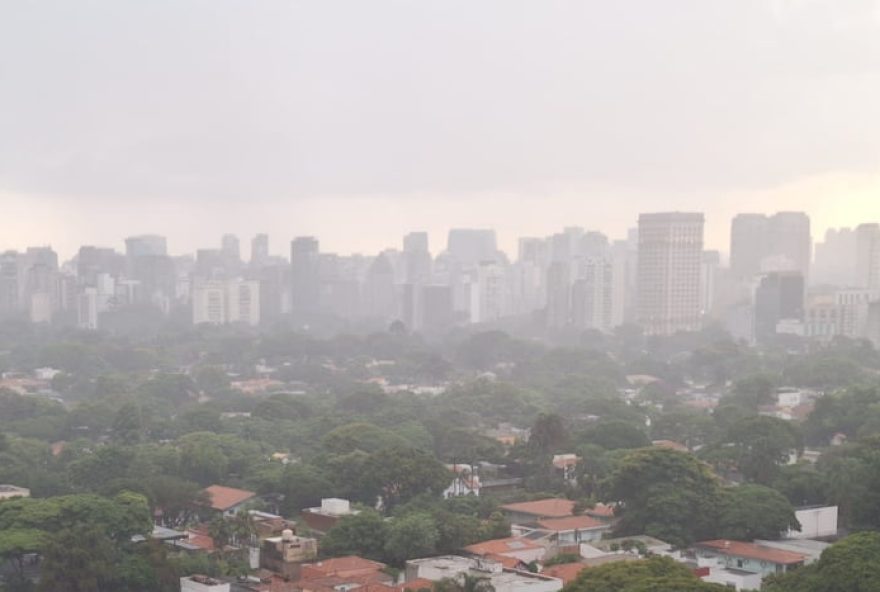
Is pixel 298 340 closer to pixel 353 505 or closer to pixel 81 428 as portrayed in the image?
pixel 81 428

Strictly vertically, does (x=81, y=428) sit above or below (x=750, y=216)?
below

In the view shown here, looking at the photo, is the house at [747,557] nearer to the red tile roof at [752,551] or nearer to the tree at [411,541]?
the red tile roof at [752,551]

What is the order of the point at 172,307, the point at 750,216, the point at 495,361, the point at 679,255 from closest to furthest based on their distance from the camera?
the point at 495,361
the point at 679,255
the point at 172,307
the point at 750,216

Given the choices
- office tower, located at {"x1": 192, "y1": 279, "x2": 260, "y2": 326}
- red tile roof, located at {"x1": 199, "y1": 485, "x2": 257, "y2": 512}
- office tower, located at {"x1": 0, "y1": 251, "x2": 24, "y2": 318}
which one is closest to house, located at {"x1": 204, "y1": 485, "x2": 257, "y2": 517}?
red tile roof, located at {"x1": 199, "y1": 485, "x2": 257, "y2": 512}

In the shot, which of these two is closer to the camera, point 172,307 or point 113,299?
point 113,299

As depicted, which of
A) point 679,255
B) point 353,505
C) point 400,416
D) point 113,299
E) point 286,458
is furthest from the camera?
point 113,299

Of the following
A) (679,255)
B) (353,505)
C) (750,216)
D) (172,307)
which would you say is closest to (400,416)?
(353,505)

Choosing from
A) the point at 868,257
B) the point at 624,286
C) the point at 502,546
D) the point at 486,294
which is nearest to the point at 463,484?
the point at 502,546

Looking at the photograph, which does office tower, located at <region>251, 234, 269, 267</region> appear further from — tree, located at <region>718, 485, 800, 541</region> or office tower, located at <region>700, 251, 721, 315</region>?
tree, located at <region>718, 485, 800, 541</region>

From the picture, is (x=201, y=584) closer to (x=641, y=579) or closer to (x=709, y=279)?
(x=641, y=579)
